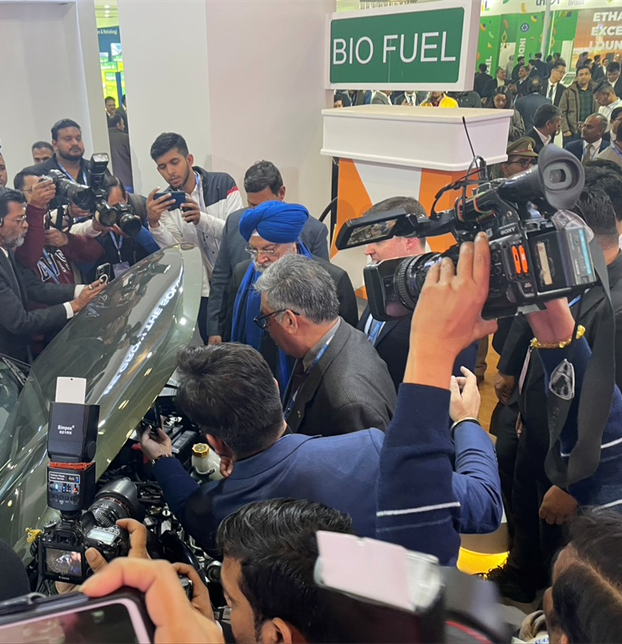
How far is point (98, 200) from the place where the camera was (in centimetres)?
279

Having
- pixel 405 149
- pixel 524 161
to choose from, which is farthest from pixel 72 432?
pixel 524 161

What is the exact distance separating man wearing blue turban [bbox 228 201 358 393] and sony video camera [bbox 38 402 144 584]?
46.5 inches

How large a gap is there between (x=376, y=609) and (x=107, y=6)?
28.6ft

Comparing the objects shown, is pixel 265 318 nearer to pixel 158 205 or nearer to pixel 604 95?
pixel 158 205

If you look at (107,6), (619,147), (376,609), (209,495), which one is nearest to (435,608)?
(376,609)

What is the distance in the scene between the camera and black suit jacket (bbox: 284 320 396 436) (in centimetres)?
152

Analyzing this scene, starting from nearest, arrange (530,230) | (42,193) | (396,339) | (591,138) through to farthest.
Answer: (530,230) < (396,339) < (42,193) < (591,138)

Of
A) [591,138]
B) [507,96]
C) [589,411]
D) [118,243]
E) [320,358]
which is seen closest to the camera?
[589,411]

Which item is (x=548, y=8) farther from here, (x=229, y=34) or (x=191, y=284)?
(x=191, y=284)

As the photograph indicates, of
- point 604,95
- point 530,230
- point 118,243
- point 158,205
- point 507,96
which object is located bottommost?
point 118,243

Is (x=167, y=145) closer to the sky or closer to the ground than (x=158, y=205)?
closer to the sky

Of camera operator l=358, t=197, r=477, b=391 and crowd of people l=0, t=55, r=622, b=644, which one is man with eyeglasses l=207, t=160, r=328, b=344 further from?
camera operator l=358, t=197, r=477, b=391

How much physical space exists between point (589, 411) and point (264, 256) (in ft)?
4.89

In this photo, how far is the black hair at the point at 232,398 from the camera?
1230 mm
